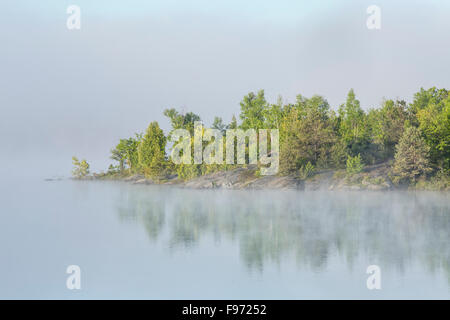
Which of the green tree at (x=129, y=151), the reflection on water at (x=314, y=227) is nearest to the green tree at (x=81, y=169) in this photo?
the green tree at (x=129, y=151)

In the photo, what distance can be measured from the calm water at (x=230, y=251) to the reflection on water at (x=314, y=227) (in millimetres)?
49

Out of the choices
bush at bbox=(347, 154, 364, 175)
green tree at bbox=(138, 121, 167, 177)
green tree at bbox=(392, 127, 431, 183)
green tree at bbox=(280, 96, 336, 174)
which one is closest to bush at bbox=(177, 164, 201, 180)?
green tree at bbox=(138, 121, 167, 177)

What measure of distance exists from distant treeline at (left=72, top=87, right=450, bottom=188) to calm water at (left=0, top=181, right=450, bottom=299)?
1257cm

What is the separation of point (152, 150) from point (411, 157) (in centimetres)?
3166

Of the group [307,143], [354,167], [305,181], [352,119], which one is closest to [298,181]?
[305,181]

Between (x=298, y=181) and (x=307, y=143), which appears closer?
(x=298, y=181)

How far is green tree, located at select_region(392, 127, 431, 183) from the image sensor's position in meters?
41.8

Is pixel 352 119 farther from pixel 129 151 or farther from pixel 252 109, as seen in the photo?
pixel 129 151

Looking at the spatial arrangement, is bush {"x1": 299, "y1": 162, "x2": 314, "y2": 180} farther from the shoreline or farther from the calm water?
the calm water

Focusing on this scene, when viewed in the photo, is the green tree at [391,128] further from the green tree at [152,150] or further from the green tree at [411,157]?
the green tree at [152,150]

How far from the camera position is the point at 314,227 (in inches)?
881

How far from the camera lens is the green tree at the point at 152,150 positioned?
60531 mm

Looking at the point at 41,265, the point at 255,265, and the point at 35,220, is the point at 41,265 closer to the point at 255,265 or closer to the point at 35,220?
the point at 255,265

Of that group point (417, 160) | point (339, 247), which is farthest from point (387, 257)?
point (417, 160)
